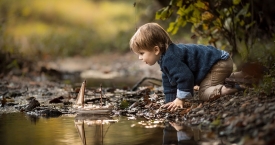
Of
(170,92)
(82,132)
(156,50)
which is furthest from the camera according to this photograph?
(170,92)

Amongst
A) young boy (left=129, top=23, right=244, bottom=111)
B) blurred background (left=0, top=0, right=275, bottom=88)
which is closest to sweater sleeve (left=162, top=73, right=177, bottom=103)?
young boy (left=129, top=23, right=244, bottom=111)

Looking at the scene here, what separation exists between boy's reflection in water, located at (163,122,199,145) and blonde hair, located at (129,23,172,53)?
0.99 meters

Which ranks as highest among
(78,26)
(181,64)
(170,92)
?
(78,26)

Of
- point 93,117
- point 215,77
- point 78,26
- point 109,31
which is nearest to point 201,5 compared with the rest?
point 215,77

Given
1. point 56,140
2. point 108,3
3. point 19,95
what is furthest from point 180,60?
point 108,3

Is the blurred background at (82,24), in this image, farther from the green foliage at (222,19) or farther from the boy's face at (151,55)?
the boy's face at (151,55)

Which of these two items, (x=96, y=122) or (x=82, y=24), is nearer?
(x=96, y=122)

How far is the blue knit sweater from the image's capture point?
4062mm

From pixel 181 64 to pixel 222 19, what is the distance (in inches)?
71.1

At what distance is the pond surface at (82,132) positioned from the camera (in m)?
2.85

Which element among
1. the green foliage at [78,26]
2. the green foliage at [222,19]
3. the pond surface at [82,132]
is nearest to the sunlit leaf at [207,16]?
the green foliage at [222,19]

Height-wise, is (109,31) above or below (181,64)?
above

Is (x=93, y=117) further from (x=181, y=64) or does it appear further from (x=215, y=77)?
(x=215, y=77)

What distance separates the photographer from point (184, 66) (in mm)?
4098
